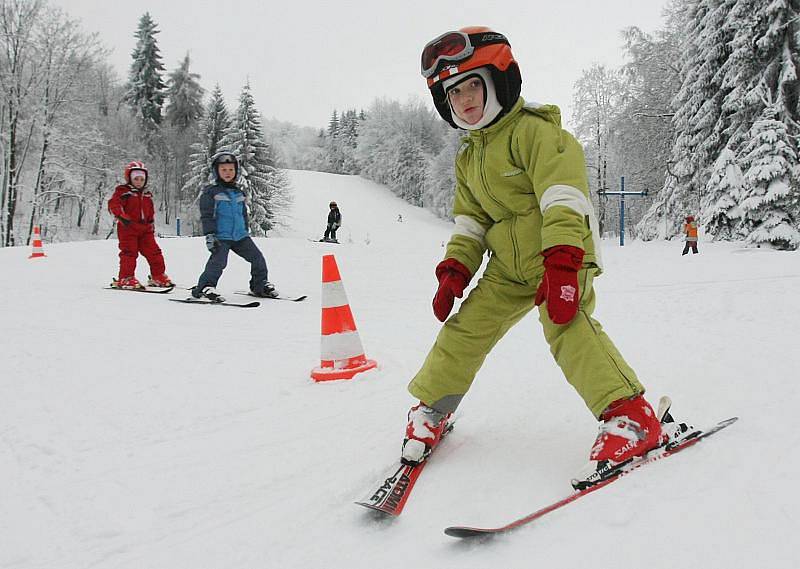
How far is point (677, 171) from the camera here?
70.9ft

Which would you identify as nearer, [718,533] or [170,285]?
[718,533]

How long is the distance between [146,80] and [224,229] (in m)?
43.4

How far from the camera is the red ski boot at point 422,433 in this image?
213 cm

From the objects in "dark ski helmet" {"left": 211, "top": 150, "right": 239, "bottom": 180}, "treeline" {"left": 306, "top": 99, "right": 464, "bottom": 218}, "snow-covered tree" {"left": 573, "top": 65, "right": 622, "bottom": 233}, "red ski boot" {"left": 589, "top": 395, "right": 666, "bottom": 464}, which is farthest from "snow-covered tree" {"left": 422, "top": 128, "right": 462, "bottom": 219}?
"red ski boot" {"left": 589, "top": 395, "right": 666, "bottom": 464}

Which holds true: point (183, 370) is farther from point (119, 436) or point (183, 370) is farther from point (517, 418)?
point (517, 418)

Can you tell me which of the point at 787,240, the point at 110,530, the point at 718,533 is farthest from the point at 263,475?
the point at 787,240

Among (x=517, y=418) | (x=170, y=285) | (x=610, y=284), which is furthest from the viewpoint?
(x=170, y=285)

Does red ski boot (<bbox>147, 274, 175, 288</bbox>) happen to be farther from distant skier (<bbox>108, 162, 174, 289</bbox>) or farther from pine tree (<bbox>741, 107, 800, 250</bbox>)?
pine tree (<bbox>741, 107, 800, 250</bbox>)

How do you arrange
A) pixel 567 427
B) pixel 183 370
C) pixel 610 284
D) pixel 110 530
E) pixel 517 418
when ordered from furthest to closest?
pixel 610 284
pixel 183 370
pixel 517 418
pixel 567 427
pixel 110 530

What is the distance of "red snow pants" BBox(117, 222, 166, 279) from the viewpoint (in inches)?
319

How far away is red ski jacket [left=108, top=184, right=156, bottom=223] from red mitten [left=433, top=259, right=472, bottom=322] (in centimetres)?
705

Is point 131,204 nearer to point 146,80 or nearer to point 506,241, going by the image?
point 506,241

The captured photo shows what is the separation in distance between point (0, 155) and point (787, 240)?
3341cm

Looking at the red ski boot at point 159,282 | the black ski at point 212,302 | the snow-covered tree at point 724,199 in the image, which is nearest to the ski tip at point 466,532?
the black ski at point 212,302
